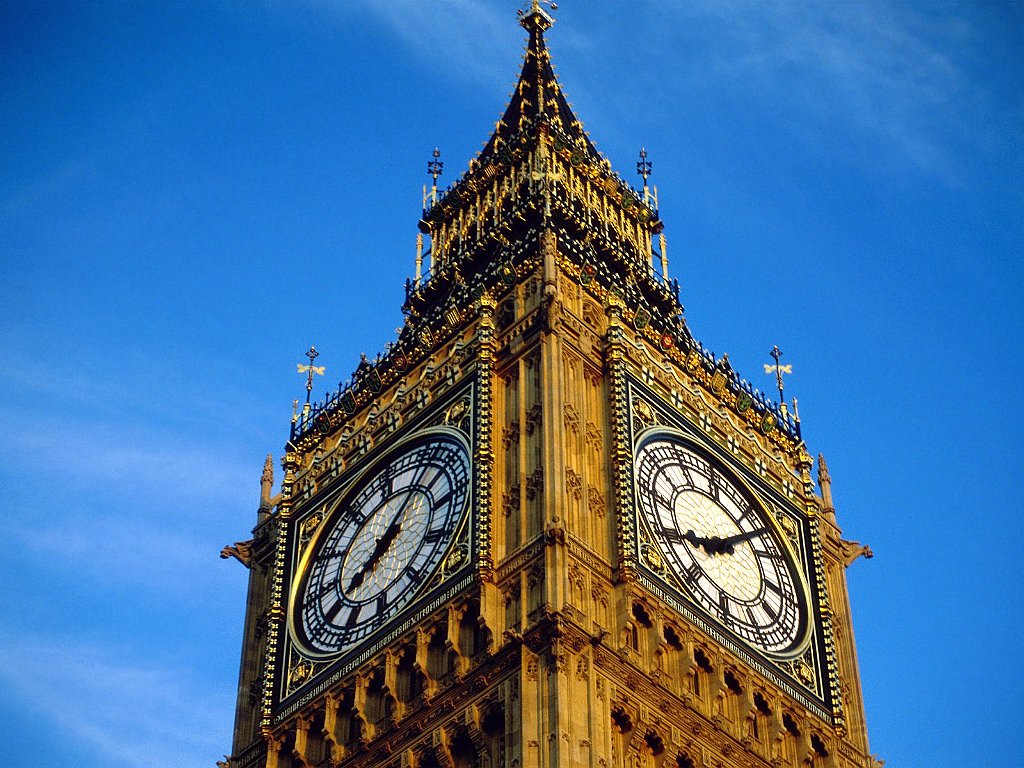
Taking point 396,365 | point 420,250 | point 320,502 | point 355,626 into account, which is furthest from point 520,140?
point 355,626

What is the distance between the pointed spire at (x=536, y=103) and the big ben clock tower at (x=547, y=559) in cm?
640

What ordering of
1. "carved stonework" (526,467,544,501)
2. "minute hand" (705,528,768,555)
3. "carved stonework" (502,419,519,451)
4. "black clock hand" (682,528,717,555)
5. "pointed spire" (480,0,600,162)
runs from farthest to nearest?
"pointed spire" (480,0,600,162) < "minute hand" (705,528,768,555) < "black clock hand" (682,528,717,555) < "carved stonework" (502,419,519,451) < "carved stonework" (526,467,544,501)

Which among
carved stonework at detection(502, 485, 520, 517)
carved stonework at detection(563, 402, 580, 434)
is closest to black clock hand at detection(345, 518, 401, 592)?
carved stonework at detection(502, 485, 520, 517)

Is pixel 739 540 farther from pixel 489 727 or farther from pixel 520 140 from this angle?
pixel 520 140

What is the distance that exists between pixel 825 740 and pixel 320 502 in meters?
11.7

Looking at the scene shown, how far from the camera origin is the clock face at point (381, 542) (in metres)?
44.3

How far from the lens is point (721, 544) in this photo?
45750mm

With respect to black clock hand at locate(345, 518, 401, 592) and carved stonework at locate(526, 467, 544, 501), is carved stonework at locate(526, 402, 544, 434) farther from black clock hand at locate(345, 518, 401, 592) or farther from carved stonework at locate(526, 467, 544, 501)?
black clock hand at locate(345, 518, 401, 592)

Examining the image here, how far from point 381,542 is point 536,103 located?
1921 cm

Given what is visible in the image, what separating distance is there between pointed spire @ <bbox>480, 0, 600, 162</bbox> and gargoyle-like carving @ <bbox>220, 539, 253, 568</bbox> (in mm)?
13468

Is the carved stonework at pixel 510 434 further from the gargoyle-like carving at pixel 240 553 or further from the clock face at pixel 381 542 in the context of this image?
the gargoyle-like carving at pixel 240 553

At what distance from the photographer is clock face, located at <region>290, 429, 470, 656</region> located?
44.3 metres

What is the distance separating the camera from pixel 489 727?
3988cm

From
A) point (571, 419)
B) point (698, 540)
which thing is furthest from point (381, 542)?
point (698, 540)
